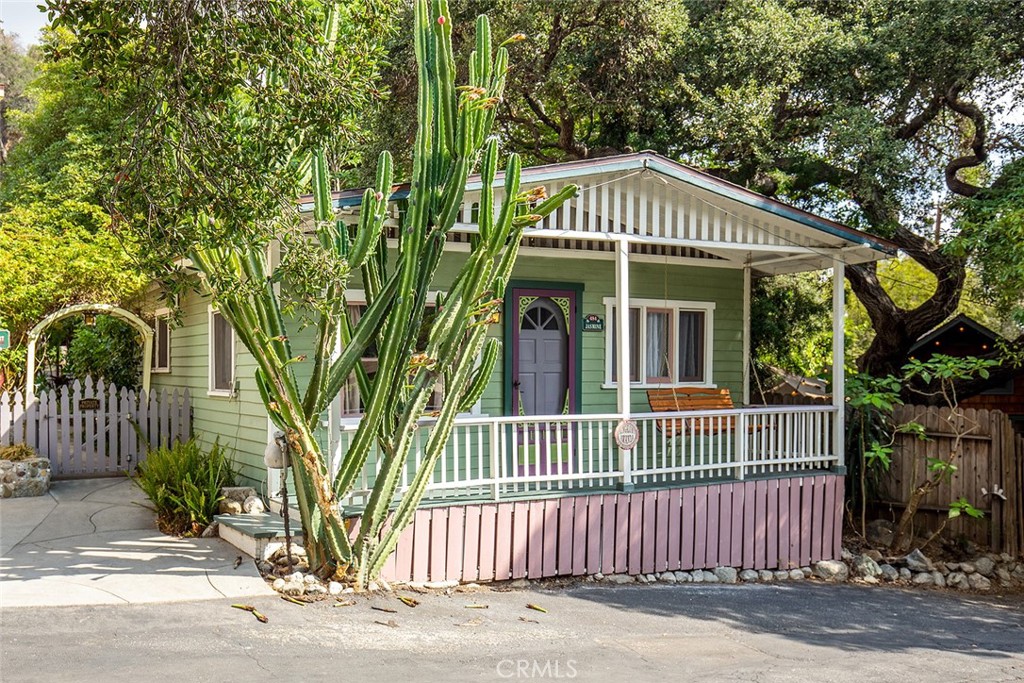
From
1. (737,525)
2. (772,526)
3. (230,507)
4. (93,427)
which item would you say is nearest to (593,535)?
(737,525)

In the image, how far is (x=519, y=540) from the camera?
9.09 m

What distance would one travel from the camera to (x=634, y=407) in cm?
1215

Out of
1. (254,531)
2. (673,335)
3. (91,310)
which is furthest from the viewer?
(91,310)

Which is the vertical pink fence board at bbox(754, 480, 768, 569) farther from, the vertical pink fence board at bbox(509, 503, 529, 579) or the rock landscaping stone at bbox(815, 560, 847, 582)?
the vertical pink fence board at bbox(509, 503, 529, 579)

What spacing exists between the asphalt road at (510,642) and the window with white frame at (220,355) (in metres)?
4.61

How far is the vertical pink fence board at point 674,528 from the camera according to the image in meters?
9.96

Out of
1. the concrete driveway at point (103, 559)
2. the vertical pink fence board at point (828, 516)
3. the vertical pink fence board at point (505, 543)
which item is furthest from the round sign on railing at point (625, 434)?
the concrete driveway at point (103, 559)

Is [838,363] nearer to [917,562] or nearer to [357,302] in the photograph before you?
[917,562]

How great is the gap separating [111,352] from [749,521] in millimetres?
11858

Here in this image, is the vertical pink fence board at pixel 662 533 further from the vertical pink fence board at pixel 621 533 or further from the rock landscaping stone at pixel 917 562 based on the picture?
the rock landscaping stone at pixel 917 562

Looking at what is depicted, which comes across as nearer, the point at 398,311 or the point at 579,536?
the point at 398,311

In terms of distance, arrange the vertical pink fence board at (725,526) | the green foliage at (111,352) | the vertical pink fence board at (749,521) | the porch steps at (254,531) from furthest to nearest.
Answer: the green foliage at (111,352) < the vertical pink fence board at (749,521) < the vertical pink fence board at (725,526) < the porch steps at (254,531)

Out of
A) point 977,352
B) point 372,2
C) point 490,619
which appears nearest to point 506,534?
point 490,619
